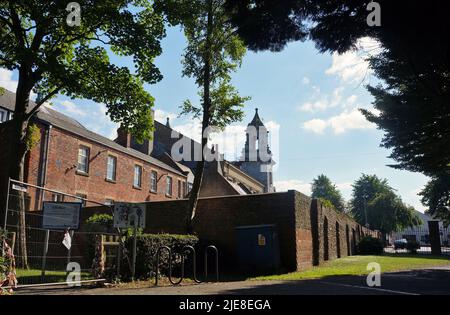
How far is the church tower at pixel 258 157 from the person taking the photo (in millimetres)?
73250

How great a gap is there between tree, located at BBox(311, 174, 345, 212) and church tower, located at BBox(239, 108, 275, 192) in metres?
15.7

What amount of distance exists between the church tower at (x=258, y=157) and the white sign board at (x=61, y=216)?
62.5 metres

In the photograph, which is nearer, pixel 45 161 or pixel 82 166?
pixel 45 161

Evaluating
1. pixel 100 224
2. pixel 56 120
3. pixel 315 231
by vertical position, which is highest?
pixel 56 120

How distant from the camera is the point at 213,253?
17.6 metres

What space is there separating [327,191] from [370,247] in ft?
171

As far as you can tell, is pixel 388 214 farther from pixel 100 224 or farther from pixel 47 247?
pixel 47 247

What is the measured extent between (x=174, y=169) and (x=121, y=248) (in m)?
32.2

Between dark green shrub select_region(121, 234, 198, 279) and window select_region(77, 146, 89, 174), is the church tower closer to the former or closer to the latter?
window select_region(77, 146, 89, 174)

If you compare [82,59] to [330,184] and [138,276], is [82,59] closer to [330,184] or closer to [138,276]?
[138,276]

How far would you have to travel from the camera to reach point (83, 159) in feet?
93.7

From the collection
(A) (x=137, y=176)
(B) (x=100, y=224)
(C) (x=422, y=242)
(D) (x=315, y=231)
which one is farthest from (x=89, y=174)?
(C) (x=422, y=242)

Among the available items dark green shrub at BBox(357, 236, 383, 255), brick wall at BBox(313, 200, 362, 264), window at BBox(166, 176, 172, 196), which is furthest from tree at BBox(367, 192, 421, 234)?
window at BBox(166, 176, 172, 196)
